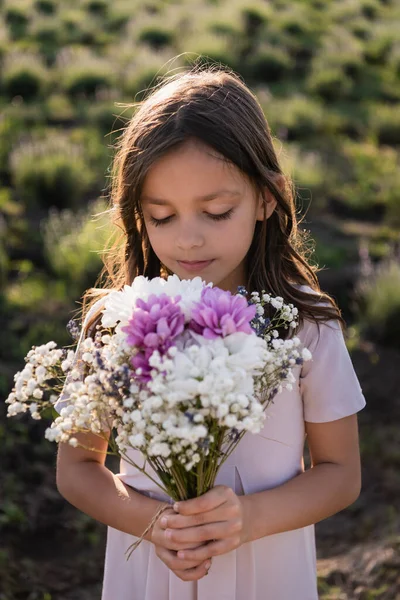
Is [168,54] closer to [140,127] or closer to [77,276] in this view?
[77,276]

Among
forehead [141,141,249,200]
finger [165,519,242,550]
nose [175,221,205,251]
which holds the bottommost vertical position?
→ finger [165,519,242,550]

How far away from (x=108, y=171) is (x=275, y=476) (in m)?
1.42

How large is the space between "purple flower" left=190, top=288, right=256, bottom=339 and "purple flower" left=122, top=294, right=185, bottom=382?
0.12ft

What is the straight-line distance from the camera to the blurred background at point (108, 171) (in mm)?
4125

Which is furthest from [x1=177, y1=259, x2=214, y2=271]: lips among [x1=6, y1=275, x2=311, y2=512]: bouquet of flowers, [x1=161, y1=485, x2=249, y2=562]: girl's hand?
[x1=161, y1=485, x2=249, y2=562]: girl's hand

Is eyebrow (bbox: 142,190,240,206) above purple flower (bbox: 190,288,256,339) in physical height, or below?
above

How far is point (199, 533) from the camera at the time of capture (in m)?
1.73

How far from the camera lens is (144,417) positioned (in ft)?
4.94

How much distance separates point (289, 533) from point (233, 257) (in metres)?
0.74

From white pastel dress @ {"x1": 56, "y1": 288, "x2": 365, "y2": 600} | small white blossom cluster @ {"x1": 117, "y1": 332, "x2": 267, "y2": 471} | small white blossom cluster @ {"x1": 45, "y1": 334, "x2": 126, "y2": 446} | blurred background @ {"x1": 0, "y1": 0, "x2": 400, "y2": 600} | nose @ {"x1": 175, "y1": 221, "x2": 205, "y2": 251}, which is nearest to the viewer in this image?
small white blossom cluster @ {"x1": 117, "y1": 332, "x2": 267, "y2": 471}

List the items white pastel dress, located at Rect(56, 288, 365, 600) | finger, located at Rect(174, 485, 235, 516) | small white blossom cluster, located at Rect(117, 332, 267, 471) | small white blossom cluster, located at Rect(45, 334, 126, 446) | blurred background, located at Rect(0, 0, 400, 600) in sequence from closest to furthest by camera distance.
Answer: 1. small white blossom cluster, located at Rect(117, 332, 267, 471)
2. small white blossom cluster, located at Rect(45, 334, 126, 446)
3. finger, located at Rect(174, 485, 235, 516)
4. white pastel dress, located at Rect(56, 288, 365, 600)
5. blurred background, located at Rect(0, 0, 400, 600)

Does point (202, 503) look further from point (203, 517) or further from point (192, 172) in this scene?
point (192, 172)

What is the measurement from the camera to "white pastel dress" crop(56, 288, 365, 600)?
2121 millimetres

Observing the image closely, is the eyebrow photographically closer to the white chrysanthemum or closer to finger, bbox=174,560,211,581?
the white chrysanthemum
